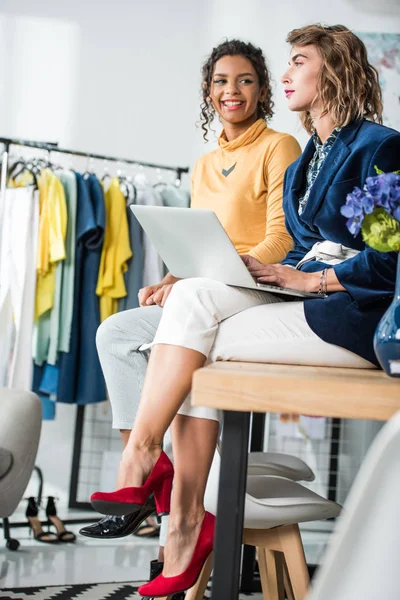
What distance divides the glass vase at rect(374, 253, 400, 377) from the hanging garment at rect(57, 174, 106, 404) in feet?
8.38

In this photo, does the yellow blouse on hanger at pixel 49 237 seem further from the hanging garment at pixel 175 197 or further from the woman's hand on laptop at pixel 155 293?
the woman's hand on laptop at pixel 155 293

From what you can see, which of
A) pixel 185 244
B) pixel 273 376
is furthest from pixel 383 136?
pixel 273 376

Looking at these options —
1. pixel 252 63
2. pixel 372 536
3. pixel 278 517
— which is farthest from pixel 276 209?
pixel 372 536

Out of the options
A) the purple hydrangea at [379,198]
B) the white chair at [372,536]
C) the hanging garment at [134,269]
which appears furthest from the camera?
the hanging garment at [134,269]

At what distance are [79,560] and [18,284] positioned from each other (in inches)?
46.7

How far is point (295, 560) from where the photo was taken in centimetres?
171

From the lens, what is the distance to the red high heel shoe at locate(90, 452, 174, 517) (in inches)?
55.2

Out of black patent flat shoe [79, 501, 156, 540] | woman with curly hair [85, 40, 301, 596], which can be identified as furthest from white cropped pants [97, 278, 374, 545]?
black patent flat shoe [79, 501, 156, 540]

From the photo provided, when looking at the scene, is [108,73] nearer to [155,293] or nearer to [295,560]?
[155,293]

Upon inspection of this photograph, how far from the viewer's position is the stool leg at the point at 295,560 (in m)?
1.67

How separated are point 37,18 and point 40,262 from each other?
1568 mm

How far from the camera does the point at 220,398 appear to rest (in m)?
0.93

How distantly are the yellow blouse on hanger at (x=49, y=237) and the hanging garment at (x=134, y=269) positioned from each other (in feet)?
1.08

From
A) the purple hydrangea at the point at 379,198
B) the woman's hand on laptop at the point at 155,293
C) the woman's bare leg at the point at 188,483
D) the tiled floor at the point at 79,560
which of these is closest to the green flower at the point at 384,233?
the purple hydrangea at the point at 379,198
